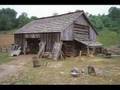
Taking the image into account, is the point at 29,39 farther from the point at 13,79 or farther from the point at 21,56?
the point at 13,79

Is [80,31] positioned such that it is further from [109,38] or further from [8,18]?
[8,18]

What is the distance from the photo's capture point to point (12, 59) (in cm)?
712

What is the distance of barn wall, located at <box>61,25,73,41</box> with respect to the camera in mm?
8459

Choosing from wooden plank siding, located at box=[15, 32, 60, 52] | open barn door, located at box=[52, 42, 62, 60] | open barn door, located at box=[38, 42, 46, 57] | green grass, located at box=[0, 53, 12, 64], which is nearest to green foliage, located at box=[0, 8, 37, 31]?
green grass, located at box=[0, 53, 12, 64]

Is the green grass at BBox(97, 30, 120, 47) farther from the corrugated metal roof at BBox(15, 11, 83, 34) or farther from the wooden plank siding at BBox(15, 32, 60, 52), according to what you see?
the wooden plank siding at BBox(15, 32, 60, 52)

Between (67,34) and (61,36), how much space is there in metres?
0.36

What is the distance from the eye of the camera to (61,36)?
27.5 feet

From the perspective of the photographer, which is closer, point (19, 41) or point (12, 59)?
point (12, 59)

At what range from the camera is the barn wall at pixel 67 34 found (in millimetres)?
8459

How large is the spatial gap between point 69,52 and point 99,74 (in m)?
3.40

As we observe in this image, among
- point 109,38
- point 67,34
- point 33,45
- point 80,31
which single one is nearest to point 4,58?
point 33,45
